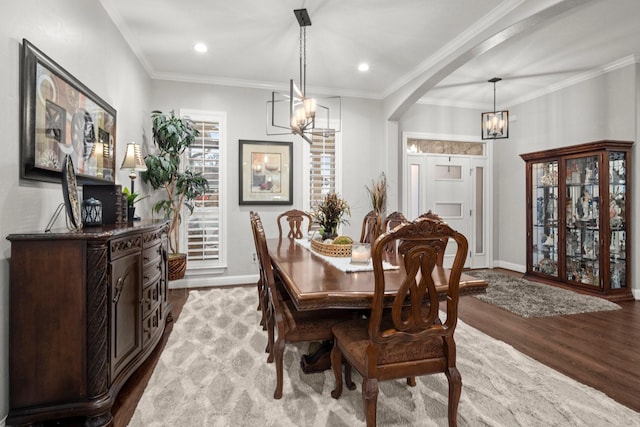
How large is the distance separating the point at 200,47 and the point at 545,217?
536 centimetres

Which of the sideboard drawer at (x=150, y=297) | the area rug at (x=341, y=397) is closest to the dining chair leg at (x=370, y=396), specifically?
the area rug at (x=341, y=397)

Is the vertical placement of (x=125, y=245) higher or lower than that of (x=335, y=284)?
higher

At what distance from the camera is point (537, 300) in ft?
13.0

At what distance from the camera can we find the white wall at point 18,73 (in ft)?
5.40

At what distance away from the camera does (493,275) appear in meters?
5.29

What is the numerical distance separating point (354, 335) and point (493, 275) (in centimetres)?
444

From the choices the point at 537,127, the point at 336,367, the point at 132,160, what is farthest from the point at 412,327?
the point at 537,127

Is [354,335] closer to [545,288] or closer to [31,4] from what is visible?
[31,4]

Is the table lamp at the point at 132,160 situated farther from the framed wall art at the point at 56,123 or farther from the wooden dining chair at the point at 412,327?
the wooden dining chair at the point at 412,327

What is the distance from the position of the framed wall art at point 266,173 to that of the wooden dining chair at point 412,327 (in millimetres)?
3354

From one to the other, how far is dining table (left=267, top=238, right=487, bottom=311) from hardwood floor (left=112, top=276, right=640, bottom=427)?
1208 millimetres

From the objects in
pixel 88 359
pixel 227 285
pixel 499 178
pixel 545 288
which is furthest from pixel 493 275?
pixel 88 359

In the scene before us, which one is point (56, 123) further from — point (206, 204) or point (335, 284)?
point (206, 204)

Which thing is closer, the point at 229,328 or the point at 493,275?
the point at 229,328
